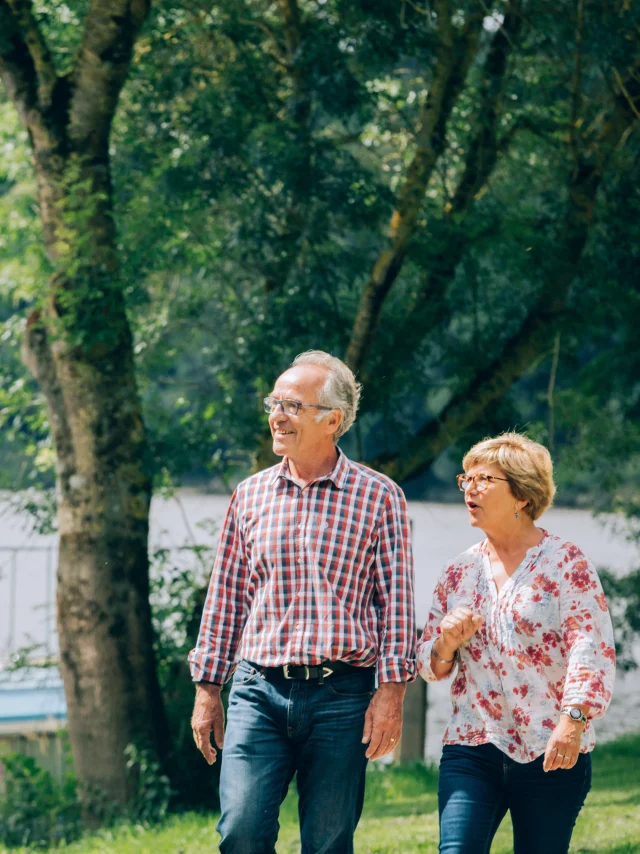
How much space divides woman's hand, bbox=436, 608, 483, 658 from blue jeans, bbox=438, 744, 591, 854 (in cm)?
29

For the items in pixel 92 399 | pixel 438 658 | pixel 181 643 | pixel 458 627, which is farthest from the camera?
pixel 181 643

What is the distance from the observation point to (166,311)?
32.5 ft

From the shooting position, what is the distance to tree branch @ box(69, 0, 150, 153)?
7.76m

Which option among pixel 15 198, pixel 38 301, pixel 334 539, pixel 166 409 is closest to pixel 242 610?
pixel 334 539

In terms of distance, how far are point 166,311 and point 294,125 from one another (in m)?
2.11

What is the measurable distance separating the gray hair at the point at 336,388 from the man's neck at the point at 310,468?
3.4 inches

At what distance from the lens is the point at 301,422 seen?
3.66m

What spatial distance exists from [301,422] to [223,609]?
60 cm

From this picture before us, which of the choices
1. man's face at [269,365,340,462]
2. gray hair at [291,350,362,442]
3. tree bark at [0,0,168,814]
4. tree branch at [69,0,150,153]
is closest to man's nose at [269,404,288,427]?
man's face at [269,365,340,462]

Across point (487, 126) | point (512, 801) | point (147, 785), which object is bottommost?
point (147, 785)

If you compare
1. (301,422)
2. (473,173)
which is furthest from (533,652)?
(473,173)

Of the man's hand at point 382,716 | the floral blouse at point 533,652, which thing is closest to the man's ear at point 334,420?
the floral blouse at point 533,652

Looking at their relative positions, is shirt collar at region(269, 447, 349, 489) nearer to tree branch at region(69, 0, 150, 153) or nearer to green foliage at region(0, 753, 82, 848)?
tree branch at region(69, 0, 150, 153)

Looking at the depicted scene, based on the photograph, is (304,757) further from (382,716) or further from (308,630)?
(308,630)
